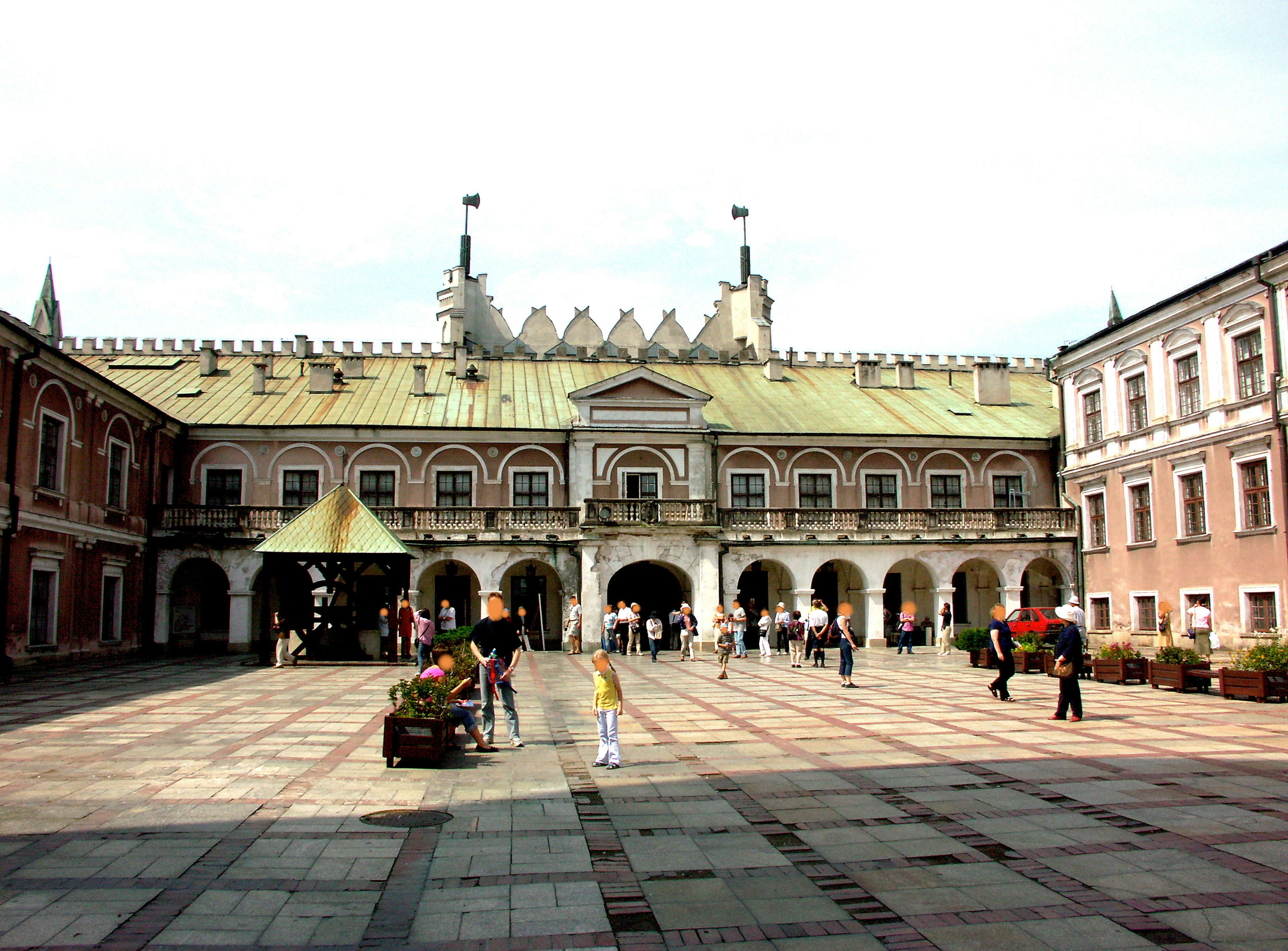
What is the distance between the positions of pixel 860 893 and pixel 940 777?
14.7ft

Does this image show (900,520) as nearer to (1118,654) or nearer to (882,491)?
(882,491)

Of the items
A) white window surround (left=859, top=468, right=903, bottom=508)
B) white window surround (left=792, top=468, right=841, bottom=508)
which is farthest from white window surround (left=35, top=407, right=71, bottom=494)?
white window surround (left=859, top=468, right=903, bottom=508)

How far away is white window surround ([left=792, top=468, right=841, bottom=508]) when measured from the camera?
42.5 meters

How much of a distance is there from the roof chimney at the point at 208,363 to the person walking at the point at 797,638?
27.2m

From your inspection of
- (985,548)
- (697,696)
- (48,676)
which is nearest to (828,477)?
(985,548)

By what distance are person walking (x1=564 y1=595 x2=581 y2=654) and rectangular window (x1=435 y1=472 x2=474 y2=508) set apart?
23.0 ft

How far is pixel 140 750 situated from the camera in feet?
42.1

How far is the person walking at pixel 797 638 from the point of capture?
29016mm

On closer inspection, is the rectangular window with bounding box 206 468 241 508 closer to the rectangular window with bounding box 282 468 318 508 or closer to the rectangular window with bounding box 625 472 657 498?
the rectangular window with bounding box 282 468 318 508

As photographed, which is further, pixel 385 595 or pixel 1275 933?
pixel 385 595

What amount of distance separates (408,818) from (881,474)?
36.1 meters

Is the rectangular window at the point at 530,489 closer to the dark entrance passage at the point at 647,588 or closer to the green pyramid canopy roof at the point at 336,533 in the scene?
the dark entrance passage at the point at 647,588

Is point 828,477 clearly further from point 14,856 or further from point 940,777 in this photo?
point 14,856

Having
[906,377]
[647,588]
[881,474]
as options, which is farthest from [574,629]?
[906,377]
